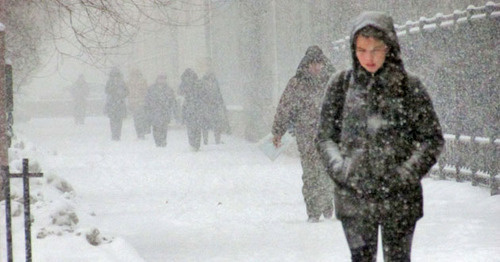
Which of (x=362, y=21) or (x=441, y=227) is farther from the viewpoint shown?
(x=441, y=227)

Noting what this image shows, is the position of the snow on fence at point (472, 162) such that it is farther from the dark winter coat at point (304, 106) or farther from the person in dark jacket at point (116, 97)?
the person in dark jacket at point (116, 97)

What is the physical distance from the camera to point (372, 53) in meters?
4.34

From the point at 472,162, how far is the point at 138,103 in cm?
1731

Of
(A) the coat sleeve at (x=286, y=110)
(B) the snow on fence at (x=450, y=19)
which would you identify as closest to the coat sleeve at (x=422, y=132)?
(A) the coat sleeve at (x=286, y=110)

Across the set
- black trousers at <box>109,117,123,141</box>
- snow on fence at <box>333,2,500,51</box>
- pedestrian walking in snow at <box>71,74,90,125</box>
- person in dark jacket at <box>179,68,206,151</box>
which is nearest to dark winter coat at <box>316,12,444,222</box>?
snow on fence at <box>333,2,500,51</box>

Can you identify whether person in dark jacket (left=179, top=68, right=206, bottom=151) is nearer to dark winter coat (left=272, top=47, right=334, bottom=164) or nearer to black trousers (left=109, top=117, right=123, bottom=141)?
black trousers (left=109, top=117, right=123, bottom=141)

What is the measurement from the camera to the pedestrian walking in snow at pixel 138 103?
26.7 metres

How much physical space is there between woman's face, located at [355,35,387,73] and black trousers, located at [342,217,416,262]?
679mm

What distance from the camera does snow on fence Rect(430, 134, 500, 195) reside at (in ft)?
34.6

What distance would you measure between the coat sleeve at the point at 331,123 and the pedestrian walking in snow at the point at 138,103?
71.3ft

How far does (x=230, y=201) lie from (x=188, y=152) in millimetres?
9109

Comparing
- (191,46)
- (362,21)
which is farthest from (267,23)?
(362,21)

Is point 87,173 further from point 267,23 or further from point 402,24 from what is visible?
point 267,23

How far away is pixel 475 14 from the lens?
11242mm
